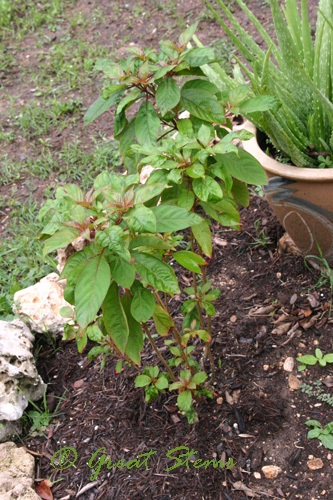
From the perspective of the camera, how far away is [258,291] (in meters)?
2.68

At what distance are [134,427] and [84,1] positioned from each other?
5238mm

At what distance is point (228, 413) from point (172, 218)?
108 centimetres

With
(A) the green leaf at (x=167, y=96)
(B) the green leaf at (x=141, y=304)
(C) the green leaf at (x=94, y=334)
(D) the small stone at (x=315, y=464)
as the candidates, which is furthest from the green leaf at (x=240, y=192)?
(D) the small stone at (x=315, y=464)

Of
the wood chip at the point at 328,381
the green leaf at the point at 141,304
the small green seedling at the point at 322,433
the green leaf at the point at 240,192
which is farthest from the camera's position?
the wood chip at the point at 328,381

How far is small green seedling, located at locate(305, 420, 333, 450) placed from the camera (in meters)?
2.00

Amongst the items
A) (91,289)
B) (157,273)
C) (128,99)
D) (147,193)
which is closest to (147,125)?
(128,99)

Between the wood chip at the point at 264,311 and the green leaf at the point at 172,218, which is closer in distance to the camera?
the green leaf at the point at 172,218

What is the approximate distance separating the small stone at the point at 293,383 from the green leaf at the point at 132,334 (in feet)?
2.79

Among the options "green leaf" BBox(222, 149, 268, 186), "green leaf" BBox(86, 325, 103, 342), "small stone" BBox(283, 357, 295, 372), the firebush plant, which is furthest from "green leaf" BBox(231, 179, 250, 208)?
"small stone" BBox(283, 357, 295, 372)

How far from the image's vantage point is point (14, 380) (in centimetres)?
231

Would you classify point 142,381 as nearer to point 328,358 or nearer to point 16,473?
point 16,473

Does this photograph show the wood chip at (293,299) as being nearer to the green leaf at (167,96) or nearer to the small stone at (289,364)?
the small stone at (289,364)

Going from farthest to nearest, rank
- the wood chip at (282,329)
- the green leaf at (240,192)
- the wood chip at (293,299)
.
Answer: the wood chip at (293,299)
the wood chip at (282,329)
the green leaf at (240,192)

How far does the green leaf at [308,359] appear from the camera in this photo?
2.26 m
